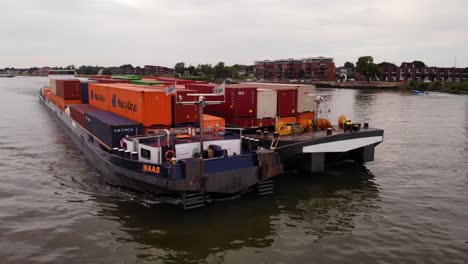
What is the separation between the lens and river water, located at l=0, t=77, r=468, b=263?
561 inches

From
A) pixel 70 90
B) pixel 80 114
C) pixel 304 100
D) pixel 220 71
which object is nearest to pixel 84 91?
pixel 70 90

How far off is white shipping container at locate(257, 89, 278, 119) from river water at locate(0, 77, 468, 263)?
5.20 meters

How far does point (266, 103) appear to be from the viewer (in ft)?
88.0

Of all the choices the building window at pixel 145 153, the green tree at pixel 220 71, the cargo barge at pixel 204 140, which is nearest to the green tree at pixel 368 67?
the green tree at pixel 220 71

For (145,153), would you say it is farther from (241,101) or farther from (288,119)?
(288,119)

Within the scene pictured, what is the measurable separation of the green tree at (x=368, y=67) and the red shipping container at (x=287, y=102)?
5575 inches

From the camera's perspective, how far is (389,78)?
177750 millimetres

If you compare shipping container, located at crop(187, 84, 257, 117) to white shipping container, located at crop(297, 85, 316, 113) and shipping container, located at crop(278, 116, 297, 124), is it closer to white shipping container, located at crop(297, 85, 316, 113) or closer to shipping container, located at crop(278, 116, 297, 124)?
shipping container, located at crop(278, 116, 297, 124)

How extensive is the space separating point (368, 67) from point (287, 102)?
14256cm

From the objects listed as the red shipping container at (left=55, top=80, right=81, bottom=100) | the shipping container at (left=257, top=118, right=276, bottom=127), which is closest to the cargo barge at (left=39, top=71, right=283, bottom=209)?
the shipping container at (left=257, top=118, right=276, bottom=127)

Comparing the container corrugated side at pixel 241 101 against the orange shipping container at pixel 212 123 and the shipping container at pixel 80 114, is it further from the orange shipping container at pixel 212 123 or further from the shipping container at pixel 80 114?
the shipping container at pixel 80 114

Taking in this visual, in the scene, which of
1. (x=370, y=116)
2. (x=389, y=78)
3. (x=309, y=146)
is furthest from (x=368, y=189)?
(x=389, y=78)

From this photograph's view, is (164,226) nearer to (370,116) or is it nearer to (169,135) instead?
(169,135)

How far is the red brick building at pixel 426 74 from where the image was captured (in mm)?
170250
